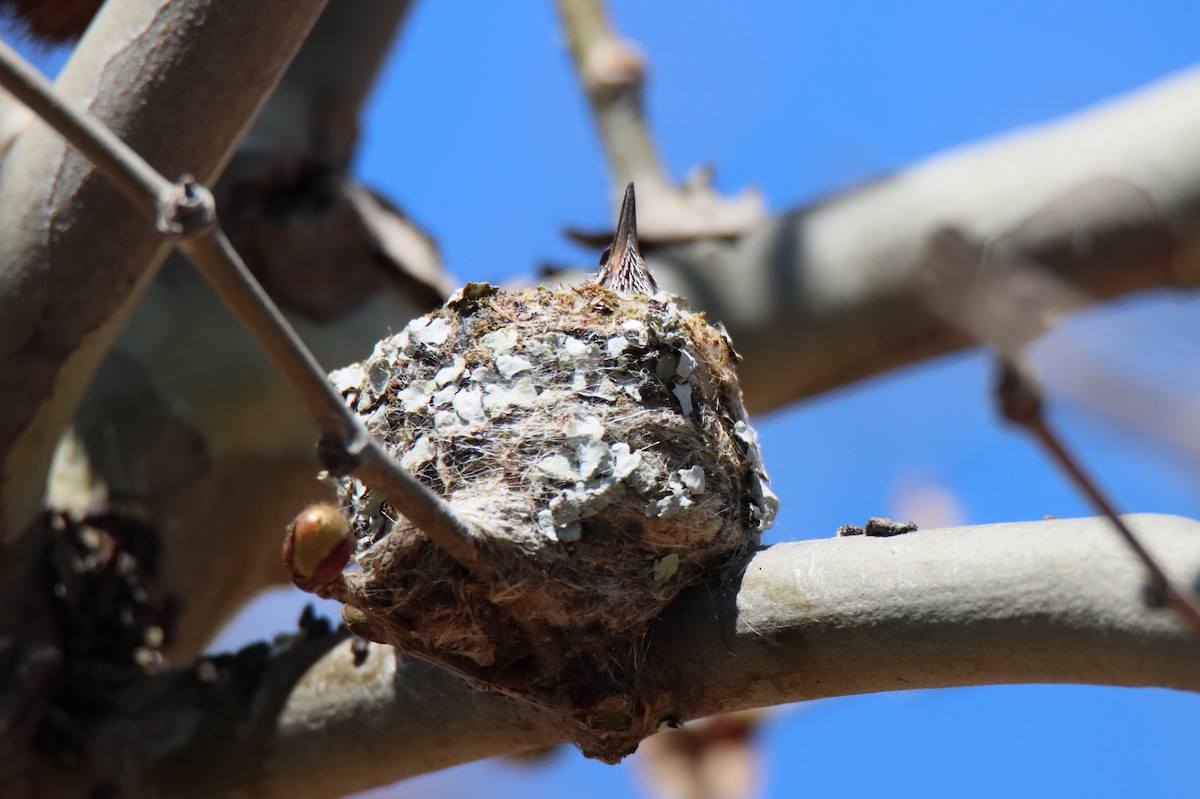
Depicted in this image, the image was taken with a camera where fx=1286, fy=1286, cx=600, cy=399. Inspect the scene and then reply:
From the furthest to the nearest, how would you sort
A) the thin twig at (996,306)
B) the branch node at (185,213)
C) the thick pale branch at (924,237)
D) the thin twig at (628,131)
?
the thin twig at (628,131)
the thick pale branch at (924,237)
the branch node at (185,213)
the thin twig at (996,306)

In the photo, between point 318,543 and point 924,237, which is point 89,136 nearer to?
point 318,543

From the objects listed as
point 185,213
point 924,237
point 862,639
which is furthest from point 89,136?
point 924,237

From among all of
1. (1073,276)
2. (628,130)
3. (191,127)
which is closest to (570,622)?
(191,127)

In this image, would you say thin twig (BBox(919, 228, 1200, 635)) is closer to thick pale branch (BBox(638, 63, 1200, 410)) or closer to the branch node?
the branch node

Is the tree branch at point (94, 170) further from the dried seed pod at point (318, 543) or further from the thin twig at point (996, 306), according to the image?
the thin twig at point (996, 306)

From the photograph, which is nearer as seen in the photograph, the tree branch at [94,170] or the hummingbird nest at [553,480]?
the hummingbird nest at [553,480]

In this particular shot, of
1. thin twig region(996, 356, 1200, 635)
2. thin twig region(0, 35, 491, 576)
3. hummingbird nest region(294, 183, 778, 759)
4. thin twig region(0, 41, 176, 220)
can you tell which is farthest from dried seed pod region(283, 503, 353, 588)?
thin twig region(996, 356, 1200, 635)

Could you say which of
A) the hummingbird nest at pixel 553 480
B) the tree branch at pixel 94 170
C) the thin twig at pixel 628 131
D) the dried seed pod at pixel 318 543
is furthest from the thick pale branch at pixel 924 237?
the dried seed pod at pixel 318 543
